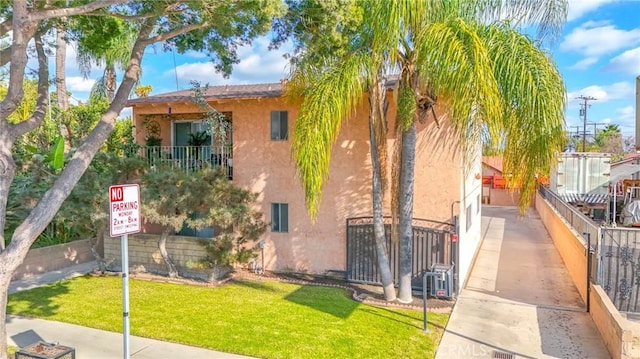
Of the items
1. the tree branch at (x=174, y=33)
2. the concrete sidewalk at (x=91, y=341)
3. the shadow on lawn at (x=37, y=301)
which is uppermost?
the tree branch at (x=174, y=33)

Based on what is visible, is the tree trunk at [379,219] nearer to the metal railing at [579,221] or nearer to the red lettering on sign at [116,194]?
the metal railing at [579,221]

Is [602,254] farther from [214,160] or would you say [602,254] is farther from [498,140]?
[214,160]

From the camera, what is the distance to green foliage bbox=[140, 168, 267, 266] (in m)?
11.9

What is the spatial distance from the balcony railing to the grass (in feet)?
13.3

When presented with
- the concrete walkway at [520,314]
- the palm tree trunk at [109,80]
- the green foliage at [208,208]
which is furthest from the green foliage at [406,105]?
the palm tree trunk at [109,80]

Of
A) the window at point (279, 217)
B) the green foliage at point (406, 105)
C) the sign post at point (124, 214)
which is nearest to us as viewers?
the sign post at point (124, 214)

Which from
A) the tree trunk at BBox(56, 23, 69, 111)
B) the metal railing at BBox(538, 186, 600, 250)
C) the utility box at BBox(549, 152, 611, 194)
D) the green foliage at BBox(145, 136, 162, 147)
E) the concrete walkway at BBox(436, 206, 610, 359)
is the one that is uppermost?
the tree trunk at BBox(56, 23, 69, 111)

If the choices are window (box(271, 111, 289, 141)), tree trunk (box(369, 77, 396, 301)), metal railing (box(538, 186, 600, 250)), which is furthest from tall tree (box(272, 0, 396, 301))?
metal railing (box(538, 186, 600, 250))

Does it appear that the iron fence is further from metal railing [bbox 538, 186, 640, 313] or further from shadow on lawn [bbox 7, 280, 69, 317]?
shadow on lawn [bbox 7, 280, 69, 317]

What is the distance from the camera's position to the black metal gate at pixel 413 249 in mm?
11508

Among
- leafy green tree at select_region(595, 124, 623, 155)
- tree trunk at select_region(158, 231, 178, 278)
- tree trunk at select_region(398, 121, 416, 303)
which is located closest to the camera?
tree trunk at select_region(398, 121, 416, 303)

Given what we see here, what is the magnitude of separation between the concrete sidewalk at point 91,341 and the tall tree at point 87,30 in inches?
50.3

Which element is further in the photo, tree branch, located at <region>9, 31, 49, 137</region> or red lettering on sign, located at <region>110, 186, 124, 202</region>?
tree branch, located at <region>9, 31, 49, 137</region>

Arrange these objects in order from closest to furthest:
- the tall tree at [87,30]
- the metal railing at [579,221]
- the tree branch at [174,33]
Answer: the tall tree at [87,30] → the tree branch at [174,33] → the metal railing at [579,221]
